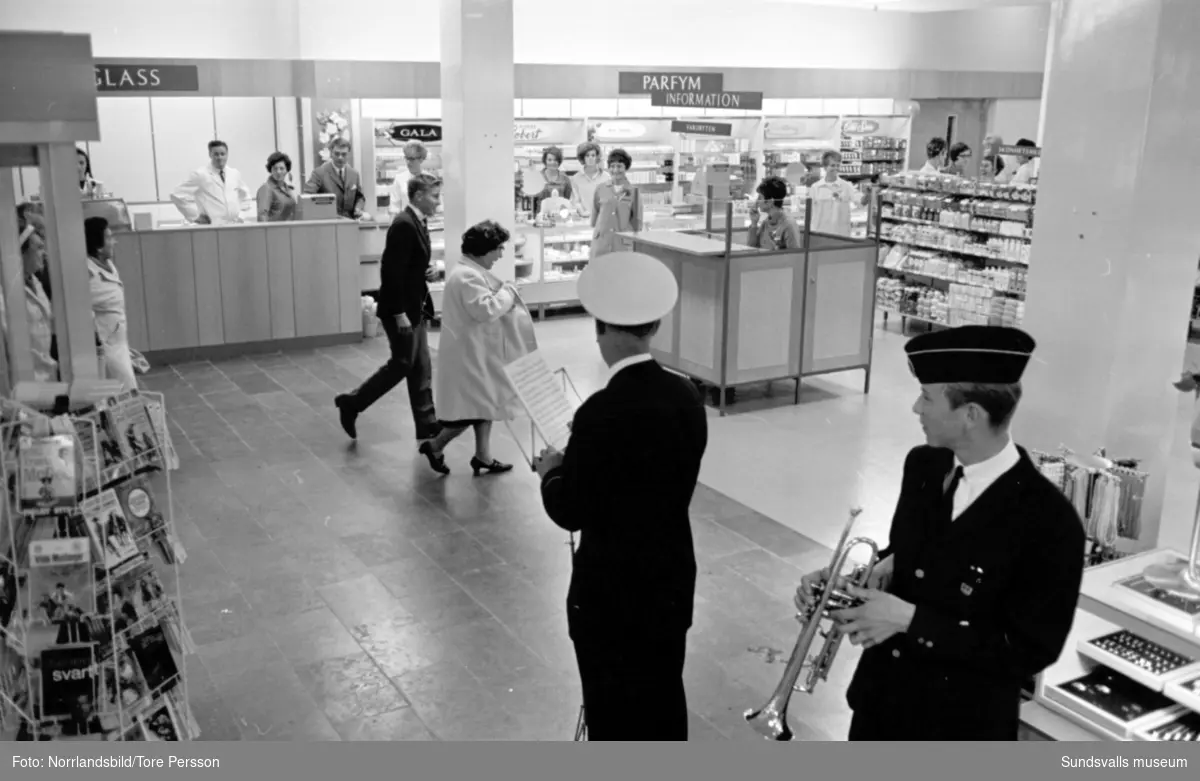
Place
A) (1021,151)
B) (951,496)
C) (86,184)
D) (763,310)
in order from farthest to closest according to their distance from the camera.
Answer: (1021,151) < (86,184) < (763,310) < (951,496)

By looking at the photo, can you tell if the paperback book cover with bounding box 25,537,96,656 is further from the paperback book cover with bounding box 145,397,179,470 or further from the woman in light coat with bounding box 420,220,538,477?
the woman in light coat with bounding box 420,220,538,477

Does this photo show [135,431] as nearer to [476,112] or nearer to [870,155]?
[476,112]

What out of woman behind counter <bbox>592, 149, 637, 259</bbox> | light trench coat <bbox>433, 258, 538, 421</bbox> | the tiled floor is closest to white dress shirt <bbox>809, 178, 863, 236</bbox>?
woman behind counter <bbox>592, 149, 637, 259</bbox>

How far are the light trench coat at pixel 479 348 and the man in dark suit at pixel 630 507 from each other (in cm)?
322

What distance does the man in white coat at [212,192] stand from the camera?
37.7 ft

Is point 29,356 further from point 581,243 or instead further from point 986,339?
point 581,243

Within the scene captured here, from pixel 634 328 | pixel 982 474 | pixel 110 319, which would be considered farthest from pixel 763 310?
pixel 982 474

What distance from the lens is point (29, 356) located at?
4004mm

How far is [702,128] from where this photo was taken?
1309 cm

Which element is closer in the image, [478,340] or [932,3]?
[478,340]

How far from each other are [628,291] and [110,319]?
4.35 metres

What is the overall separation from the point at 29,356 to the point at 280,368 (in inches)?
228

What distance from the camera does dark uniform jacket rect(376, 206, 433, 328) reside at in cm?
702

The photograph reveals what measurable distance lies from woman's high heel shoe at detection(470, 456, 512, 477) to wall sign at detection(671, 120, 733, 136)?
669 centimetres
